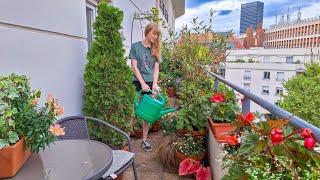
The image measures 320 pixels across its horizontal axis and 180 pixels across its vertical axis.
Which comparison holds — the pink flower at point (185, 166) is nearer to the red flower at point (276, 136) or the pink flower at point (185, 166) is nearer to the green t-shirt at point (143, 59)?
the green t-shirt at point (143, 59)

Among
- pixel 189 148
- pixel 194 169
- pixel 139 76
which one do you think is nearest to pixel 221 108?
pixel 189 148

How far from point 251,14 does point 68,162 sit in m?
10.3

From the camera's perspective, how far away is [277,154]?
135 centimetres

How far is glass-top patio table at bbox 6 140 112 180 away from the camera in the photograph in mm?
1271

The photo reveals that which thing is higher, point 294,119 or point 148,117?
point 294,119

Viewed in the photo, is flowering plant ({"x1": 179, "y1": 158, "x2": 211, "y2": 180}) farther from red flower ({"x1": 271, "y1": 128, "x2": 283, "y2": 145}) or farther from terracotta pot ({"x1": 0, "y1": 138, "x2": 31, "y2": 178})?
terracotta pot ({"x1": 0, "y1": 138, "x2": 31, "y2": 178})

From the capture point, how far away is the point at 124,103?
10.1 ft

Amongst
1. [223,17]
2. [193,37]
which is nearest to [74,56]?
[193,37]

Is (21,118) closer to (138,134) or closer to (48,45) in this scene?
(48,45)

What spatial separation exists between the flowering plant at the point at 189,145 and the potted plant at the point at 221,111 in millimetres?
321

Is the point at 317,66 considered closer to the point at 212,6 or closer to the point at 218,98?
the point at 212,6

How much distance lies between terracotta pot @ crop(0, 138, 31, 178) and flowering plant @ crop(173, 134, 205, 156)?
1949 mm

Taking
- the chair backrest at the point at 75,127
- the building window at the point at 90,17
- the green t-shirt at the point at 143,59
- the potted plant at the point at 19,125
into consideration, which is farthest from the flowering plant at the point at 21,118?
the building window at the point at 90,17

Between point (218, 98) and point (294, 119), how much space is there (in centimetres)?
162
